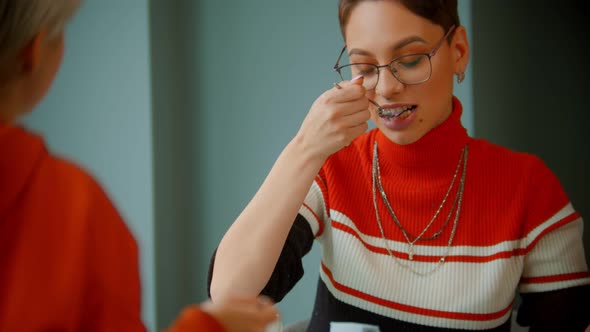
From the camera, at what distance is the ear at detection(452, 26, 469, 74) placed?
38.4 inches

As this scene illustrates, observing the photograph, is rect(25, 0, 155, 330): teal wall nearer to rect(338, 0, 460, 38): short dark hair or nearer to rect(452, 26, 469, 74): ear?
rect(338, 0, 460, 38): short dark hair

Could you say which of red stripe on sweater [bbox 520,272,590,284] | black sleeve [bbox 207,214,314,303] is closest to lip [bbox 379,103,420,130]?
black sleeve [bbox 207,214,314,303]

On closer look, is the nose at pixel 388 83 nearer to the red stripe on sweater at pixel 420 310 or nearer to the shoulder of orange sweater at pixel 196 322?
the red stripe on sweater at pixel 420 310

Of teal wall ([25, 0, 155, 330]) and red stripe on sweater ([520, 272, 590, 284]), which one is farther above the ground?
teal wall ([25, 0, 155, 330])

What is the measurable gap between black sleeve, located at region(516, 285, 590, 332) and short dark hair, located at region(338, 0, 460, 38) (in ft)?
1.64

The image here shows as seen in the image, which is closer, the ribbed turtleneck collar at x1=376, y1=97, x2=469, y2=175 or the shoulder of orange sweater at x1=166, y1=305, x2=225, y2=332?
the shoulder of orange sweater at x1=166, y1=305, x2=225, y2=332

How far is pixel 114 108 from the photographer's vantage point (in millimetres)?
1812

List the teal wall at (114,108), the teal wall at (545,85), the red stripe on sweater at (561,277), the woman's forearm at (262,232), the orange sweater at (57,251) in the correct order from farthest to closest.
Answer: the teal wall at (114,108) → the teal wall at (545,85) → the red stripe on sweater at (561,277) → the woman's forearm at (262,232) → the orange sweater at (57,251)

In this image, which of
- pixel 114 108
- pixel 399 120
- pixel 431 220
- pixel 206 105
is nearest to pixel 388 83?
pixel 399 120

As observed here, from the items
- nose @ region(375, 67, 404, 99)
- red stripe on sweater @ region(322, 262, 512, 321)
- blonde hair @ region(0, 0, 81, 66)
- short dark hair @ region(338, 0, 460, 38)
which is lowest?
red stripe on sweater @ region(322, 262, 512, 321)

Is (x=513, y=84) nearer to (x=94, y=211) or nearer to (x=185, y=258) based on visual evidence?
(x=185, y=258)

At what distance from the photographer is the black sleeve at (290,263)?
0.95 metres

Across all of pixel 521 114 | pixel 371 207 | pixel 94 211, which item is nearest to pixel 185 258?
pixel 371 207

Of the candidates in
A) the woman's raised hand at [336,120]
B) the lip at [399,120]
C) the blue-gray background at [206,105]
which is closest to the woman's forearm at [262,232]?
the woman's raised hand at [336,120]
